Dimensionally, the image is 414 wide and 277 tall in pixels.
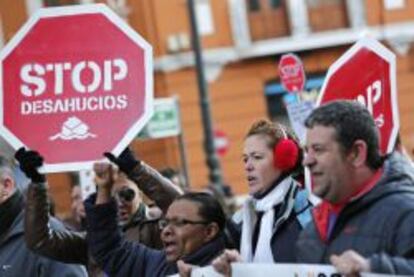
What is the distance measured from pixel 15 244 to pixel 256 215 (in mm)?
1157

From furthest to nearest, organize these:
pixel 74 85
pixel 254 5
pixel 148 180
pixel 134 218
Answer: pixel 254 5 → pixel 134 218 → pixel 148 180 → pixel 74 85

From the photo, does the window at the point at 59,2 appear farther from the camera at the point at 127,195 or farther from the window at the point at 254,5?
the camera at the point at 127,195

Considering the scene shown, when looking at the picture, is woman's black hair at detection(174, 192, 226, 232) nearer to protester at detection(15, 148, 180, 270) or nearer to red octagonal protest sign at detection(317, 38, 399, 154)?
protester at detection(15, 148, 180, 270)

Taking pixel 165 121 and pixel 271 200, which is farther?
pixel 165 121

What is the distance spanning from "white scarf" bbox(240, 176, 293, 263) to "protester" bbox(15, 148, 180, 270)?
48cm

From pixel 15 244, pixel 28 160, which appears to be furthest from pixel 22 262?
pixel 28 160

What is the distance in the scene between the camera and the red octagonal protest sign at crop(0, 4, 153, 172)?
3936 mm

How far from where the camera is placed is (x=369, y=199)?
3.14 metres

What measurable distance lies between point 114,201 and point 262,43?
19.1m

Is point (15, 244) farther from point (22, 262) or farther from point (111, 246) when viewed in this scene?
point (111, 246)

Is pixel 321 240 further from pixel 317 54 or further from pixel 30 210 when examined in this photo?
pixel 317 54

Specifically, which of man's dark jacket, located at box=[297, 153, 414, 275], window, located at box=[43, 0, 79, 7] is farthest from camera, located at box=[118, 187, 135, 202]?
window, located at box=[43, 0, 79, 7]

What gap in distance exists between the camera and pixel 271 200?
12.7 ft

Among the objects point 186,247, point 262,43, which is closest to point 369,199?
point 186,247
